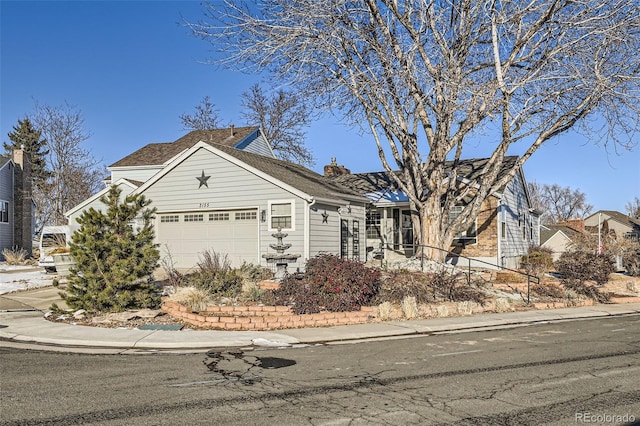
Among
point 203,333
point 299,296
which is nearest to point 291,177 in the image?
point 299,296

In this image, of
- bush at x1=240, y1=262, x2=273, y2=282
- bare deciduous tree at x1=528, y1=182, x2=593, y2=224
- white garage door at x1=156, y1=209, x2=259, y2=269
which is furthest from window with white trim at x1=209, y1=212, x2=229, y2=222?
bare deciduous tree at x1=528, y1=182, x2=593, y2=224

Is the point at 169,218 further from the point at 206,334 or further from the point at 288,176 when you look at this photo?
the point at 206,334

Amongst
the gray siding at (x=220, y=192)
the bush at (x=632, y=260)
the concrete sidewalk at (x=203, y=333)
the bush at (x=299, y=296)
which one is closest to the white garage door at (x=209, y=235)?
the gray siding at (x=220, y=192)

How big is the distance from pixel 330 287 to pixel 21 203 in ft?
107

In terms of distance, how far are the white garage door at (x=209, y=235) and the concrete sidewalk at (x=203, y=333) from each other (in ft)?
25.1

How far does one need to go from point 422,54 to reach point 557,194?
8128 cm

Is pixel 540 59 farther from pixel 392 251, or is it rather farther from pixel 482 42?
pixel 392 251

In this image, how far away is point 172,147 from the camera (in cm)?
3409

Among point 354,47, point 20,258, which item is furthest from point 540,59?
point 20,258

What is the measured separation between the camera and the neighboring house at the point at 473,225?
24.3 m

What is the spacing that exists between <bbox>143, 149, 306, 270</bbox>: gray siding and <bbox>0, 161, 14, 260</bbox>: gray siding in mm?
19201

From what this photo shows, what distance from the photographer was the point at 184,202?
21.2m

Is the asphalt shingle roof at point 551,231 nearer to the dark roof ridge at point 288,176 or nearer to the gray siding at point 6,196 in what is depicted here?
the dark roof ridge at point 288,176

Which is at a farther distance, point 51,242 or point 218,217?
point 51,242
